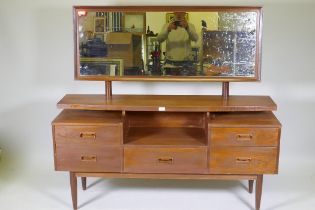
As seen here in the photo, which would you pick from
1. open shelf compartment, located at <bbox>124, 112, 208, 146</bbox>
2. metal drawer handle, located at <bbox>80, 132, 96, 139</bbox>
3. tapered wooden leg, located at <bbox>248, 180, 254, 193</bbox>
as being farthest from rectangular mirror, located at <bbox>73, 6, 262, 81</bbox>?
tapered wooden leg, located at <bbox>248, 180, 254, 193</bbox>

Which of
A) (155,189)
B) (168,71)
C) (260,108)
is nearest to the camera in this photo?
(260,108)

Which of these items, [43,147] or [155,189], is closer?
[155,189]

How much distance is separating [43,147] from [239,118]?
143 cm

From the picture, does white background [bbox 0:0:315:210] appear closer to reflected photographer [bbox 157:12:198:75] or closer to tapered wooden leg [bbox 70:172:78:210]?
tapered wooden leg [bbox 70:172:78:210]

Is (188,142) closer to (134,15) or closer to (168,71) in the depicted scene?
(168,71)

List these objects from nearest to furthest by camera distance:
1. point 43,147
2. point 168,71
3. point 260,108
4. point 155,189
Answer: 1. point 260,108
2. point 168,71
3. point 155,189
4. point 43,147

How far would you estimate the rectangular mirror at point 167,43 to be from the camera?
2.48 m

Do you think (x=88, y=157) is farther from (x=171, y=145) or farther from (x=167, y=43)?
(x=167, y=43)

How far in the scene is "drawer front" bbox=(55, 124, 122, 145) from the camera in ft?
7.68

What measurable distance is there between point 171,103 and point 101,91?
737 mm

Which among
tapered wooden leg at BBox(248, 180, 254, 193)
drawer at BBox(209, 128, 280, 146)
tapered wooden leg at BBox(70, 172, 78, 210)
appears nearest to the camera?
drawer at BBox(209, 128, 280, 146)

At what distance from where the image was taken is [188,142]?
2395 millimetres

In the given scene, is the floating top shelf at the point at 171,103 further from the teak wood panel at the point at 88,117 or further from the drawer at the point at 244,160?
the drawer at the point at 244,160

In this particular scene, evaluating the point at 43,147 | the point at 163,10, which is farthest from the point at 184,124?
the point at 43,147
